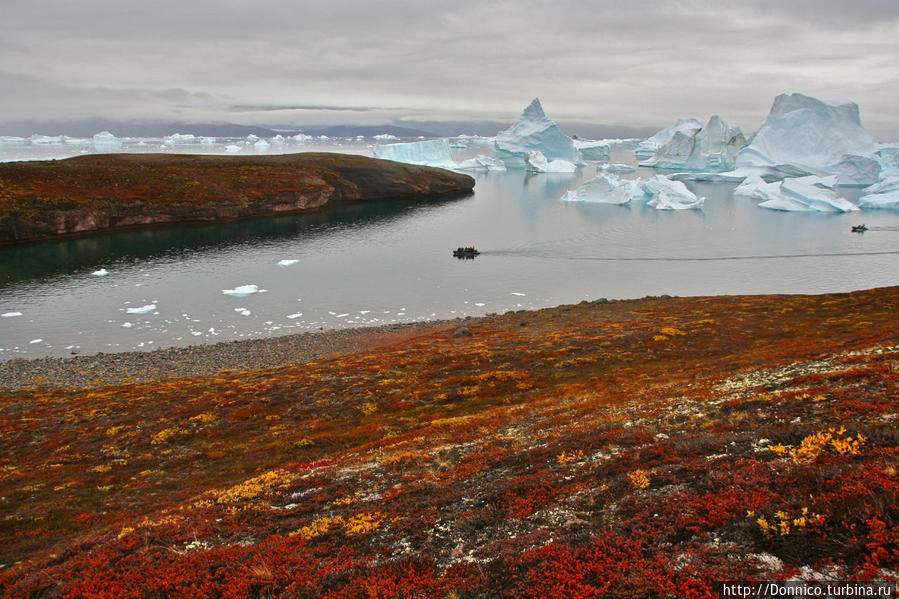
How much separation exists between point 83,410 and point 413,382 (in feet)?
56.5

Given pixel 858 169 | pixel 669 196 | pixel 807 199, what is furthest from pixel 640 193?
pixel 858 169

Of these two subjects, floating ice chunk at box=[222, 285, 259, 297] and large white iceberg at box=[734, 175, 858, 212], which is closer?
floating ice chunk at box=[222, 285, 259, 297]

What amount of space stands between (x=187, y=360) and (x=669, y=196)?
376 feet

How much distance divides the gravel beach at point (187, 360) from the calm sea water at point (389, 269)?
12.7 ft

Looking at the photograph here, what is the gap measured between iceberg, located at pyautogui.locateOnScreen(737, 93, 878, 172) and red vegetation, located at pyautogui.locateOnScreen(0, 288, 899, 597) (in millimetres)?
163099

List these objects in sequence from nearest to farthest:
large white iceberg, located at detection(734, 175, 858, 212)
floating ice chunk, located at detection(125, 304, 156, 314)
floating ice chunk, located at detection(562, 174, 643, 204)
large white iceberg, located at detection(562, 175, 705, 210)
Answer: floating ice chunk, located at detection(125, 304, 156, 314) < large white iceberg, located at detection(734, 175, 858, 212) < large white iceberg, located at detection(562, 175, 705, 210) < floating ice chunk, located at detection(562, 174, 643, 204)

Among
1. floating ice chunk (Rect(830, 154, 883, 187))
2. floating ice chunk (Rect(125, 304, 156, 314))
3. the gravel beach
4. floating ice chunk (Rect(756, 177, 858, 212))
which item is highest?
floating ice chunk (Rect(830, 154, 883, 187))

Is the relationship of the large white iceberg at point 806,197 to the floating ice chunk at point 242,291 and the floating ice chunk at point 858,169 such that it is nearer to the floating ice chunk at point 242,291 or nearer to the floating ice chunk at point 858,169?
the floating ice chunk at point 858,169

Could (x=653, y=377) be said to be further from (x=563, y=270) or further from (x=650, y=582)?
(x=563, y=270)

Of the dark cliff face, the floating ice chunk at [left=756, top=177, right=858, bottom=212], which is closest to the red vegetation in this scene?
the dark cliff face

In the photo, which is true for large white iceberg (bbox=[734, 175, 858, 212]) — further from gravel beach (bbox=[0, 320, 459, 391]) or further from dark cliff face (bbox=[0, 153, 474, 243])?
gravel beach (bbox=[0, 320, 459, 391])

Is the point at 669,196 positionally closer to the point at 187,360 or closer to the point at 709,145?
the point at 709,145

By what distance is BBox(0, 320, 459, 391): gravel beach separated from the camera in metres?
34.7

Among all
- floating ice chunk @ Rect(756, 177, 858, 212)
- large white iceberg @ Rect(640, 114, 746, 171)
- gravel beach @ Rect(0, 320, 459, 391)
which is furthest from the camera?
large white iceberg @ Rect(640, 114, 746, 171)
